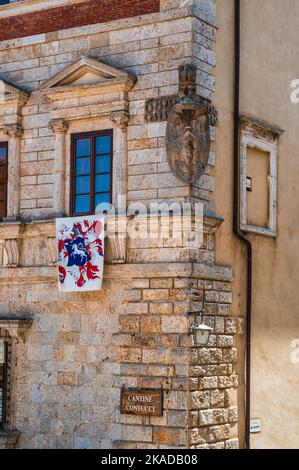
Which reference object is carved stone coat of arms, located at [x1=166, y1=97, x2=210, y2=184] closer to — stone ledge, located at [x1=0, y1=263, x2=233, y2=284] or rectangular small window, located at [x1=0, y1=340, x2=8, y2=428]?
stone ledge, located at [x1=0, y1=263, x2=233, y2=284]

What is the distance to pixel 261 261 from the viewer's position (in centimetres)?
1748

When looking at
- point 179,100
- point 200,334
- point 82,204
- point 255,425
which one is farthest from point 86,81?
point 255,425

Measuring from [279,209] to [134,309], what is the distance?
3742 millimetres

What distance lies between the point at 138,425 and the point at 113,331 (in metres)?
1.53

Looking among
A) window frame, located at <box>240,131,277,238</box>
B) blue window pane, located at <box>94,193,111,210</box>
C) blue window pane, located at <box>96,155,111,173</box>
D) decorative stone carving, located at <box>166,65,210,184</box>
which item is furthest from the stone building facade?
window frame, located at <box>240,131,277,238</box>

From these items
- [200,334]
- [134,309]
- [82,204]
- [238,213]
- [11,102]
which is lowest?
[200,334]

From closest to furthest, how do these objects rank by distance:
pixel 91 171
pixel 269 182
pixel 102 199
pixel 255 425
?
pixel 102 199, pixel 91 171, pixel 255 425, pixel 269 182

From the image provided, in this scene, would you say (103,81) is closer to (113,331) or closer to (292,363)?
(113,331)

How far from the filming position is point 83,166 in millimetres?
16844

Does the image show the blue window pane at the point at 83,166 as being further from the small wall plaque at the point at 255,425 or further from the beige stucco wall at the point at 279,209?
the small wall plaque at the point at 255,425

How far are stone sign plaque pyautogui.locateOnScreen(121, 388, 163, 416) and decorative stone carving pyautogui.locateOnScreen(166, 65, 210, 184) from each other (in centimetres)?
327

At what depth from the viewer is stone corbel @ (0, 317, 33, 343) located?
1686 centimetres

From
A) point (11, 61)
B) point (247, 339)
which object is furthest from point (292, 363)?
point (11, 61)

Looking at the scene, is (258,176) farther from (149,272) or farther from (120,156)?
(149,272)
